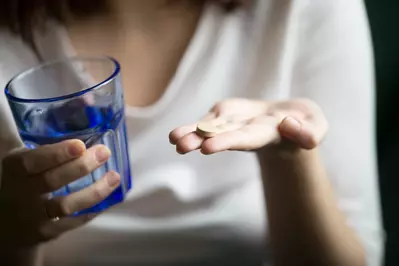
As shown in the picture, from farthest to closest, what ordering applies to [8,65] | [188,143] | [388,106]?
[388,106], [8,65], [188,143]

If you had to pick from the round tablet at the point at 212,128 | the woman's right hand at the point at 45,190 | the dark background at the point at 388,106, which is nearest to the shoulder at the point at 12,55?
the woman's right hand at the point at 45,190

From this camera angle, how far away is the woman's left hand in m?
0.36

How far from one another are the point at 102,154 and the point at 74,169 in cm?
2

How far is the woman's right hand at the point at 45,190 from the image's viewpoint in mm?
374

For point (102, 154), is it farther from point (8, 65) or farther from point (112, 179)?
point (8, 65)

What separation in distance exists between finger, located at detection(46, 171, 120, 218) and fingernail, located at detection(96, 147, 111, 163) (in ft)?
0.09

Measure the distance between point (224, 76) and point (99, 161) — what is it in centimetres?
21

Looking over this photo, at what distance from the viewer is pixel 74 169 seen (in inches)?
14.7

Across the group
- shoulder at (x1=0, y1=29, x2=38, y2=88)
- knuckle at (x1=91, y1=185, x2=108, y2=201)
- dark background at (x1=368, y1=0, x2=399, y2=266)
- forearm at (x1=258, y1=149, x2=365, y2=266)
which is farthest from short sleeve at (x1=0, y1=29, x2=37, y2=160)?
dark background at (x1=368, y1=0, x2=399, y2=266)

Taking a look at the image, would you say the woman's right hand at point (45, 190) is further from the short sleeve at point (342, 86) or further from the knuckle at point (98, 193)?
the short sleeve at point (342, 86)

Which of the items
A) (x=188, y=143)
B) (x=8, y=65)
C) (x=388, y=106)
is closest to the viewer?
(x=188, y=143)

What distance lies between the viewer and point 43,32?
0.52 metres

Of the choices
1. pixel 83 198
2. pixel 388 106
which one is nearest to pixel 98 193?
pixel 83 198

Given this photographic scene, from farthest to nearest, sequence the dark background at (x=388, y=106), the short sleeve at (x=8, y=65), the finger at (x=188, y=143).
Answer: the dark background at (x=388, y=106) → the short sleeve at (x=8, y=65) → the finger at (x=188, y=143)
